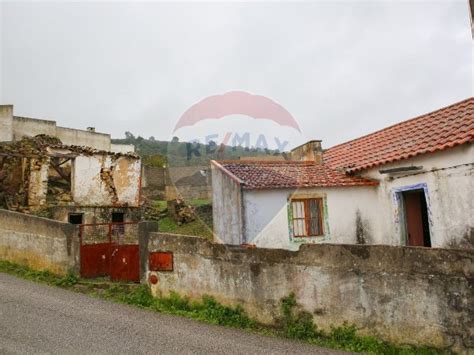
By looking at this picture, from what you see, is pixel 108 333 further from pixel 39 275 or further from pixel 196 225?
pixel 196 225

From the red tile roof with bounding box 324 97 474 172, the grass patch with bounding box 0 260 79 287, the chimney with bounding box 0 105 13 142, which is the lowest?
the grass patch with bounding box 0 260 79 287

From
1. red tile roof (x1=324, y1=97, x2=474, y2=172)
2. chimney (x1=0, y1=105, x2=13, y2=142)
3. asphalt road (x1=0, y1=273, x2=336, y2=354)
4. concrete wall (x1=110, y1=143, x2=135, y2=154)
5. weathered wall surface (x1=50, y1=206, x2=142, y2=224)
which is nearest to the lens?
asphalt road (x1=0, y1=273, x2=336, y2=354)

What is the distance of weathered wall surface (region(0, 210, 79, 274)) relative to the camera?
359 inches

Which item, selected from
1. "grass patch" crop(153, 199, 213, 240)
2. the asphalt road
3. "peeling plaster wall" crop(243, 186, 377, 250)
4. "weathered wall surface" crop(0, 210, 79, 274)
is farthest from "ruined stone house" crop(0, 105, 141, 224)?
the asphalt road

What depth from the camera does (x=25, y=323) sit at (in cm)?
610

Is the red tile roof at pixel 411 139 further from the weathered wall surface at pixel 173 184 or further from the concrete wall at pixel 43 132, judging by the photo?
the concrete wall at pixel 43 132

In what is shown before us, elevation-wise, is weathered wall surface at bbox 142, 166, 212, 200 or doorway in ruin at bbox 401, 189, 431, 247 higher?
weathered wall surface at bbox 142, 166, 212, 200

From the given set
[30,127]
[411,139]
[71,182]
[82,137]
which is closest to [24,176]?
[71,182]

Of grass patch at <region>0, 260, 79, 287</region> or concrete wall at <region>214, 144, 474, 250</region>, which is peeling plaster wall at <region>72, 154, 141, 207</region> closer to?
grass patch at <region>0, 260, 79, 287</region>

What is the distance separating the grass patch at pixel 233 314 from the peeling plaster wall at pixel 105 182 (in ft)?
24.0

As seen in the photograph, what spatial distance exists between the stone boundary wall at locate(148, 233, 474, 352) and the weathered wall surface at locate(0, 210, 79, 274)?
3.48 meters

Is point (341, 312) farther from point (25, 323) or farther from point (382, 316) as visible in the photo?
point (25, 323)

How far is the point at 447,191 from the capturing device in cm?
926

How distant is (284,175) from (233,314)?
6.13m
